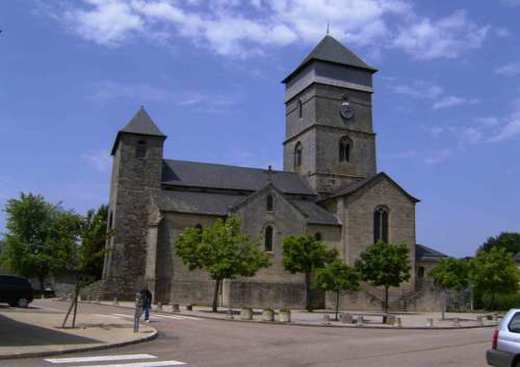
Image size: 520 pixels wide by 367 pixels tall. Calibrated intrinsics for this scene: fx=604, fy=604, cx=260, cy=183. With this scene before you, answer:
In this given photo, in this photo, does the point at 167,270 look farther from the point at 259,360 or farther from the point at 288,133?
the point at 259,360

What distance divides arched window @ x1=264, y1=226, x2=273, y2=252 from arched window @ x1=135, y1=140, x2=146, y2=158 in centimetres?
1144

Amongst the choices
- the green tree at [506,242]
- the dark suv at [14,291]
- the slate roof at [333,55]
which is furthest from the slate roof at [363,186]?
the green tree at [506,242]

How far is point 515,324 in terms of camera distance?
11.0 m

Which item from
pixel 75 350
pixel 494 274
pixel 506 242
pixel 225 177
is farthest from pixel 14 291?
pixel 506 242

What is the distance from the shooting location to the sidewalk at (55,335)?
45.6 ft

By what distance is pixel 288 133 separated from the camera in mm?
59250

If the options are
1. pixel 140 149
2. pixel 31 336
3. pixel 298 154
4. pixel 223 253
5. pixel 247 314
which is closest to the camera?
pixel 31 336

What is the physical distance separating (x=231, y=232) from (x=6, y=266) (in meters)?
32.6

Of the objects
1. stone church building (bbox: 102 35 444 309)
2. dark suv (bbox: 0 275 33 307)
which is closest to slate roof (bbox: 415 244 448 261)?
stone church building (bbox: 102 35 444 309)

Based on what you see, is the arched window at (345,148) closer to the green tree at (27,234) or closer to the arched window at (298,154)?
the arched window at (298,154)

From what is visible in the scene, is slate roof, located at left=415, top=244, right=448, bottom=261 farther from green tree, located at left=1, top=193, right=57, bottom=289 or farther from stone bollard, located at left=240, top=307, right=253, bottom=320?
green tree, located at left=1, top=193, right=57, bottom=289

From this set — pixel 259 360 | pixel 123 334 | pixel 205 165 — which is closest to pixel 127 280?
pixel 205 165

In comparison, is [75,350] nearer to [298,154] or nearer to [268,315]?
[268,315]

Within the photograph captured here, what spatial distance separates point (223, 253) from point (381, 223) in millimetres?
18500
